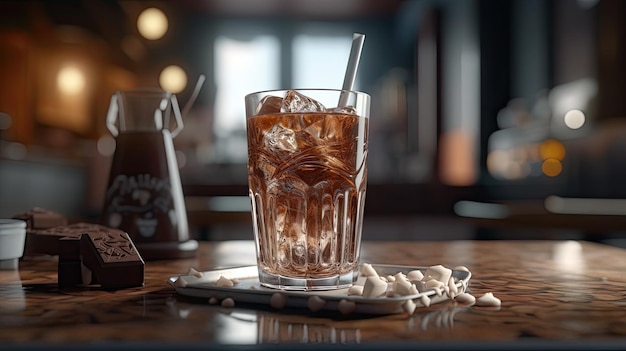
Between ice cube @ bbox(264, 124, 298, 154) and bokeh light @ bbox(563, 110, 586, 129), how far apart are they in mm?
4305

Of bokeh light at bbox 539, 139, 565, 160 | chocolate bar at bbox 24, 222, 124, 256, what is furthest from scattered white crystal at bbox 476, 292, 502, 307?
bokeh light at bbox 539, 139, 565, 160

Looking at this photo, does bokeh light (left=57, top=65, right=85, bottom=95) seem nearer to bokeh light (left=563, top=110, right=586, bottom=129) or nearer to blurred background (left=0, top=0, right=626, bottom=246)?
blurred background (left=0, top=0, right=626, bottom=246)

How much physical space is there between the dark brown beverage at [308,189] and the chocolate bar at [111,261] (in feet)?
0.47

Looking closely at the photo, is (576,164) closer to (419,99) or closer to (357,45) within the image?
(419,99)

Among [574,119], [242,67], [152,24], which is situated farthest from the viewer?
[242,67]

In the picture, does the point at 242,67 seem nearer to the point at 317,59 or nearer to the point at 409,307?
the point at 317,59

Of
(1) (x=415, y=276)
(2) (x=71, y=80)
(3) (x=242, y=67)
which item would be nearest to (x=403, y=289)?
(1) (x=415, y=276)

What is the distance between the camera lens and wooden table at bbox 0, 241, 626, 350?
0.48 meters

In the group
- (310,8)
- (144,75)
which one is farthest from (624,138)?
(144,75)

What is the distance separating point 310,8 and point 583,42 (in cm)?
474

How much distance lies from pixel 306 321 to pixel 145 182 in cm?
64

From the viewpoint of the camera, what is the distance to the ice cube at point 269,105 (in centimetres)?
77

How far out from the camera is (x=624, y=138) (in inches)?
174

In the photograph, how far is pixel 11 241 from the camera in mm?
967
